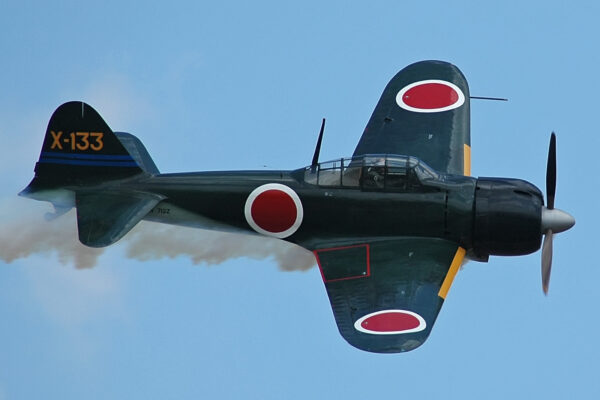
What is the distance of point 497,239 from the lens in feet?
97.7

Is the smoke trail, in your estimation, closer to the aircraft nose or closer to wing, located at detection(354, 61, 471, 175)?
wing, located at detection(354, 61, 471, 175)

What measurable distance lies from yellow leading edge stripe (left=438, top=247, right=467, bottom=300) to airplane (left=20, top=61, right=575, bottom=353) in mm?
21

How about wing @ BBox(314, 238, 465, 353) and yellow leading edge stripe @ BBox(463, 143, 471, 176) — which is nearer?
wing @ BBox(314, 238, 465, 353)

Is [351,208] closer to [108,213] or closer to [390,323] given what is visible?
[390,323]

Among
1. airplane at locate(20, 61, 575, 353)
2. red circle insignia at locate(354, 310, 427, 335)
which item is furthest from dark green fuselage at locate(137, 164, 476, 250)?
red circle insignia at locate(354, 310, 427, 335)

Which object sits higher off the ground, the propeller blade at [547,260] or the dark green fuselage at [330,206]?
the dark green fuselage at [330,206]

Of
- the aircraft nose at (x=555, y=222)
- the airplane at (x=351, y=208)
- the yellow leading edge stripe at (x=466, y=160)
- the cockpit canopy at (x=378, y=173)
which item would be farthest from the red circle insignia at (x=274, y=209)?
the aircraft nose at (x=555, y=222)

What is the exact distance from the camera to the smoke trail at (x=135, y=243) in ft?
105

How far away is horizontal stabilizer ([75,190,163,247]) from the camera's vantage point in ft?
97.2

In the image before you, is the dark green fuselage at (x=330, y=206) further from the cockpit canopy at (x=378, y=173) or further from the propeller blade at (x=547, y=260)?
the propeller blade at (x=547, y=260)

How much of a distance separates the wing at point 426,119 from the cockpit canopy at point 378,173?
5.46ft

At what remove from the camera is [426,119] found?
33000mm

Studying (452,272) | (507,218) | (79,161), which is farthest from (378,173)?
(79,161)

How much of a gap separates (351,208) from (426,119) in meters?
3.32
